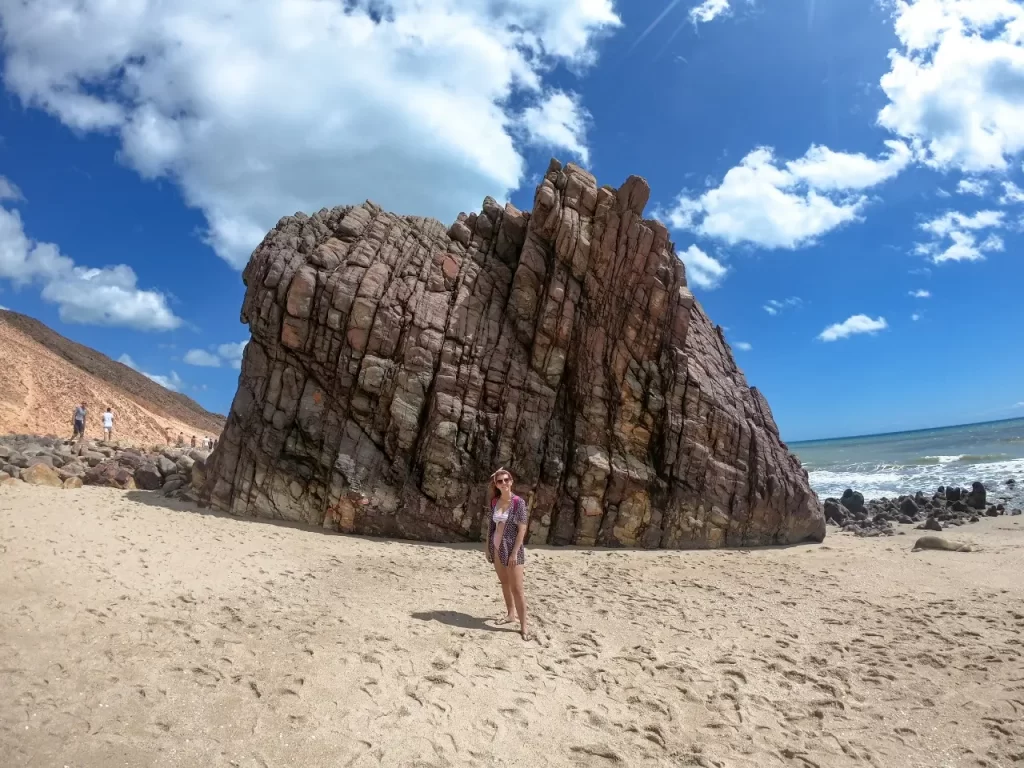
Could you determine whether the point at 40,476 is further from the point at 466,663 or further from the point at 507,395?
the point at 466,663

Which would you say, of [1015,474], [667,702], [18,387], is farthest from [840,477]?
[18,387]

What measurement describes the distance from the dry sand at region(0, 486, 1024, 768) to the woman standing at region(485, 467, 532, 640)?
0.49 metres

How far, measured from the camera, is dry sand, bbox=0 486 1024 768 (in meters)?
5.46

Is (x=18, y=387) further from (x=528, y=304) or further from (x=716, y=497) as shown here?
(x=716, y=497)

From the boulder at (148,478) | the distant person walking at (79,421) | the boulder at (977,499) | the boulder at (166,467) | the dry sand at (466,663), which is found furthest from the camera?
the distant person walking at (79,421)

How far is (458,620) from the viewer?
8.84 metres

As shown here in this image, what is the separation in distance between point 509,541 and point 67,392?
49.8 meters

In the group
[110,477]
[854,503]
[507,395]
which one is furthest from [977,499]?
[110,477]

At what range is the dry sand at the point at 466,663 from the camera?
5.46 metres

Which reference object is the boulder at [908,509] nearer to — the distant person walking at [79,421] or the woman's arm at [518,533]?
the woman's arm at [518,533]

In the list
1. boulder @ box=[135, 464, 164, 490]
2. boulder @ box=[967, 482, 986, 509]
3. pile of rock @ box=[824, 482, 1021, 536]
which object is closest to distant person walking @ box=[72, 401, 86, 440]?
boulder @ box=[135, 464, 164, 490]

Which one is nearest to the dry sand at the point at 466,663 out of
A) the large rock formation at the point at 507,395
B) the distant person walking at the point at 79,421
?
the large rock formation at the point at 507,395

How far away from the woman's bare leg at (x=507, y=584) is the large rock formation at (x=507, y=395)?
20.5 ft

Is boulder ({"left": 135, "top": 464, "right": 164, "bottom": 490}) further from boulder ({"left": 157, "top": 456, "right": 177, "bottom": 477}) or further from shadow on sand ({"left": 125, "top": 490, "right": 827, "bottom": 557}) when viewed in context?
shadow on sand ({"left": 125, "top": 490, "right": 827, "bottom": 557})
